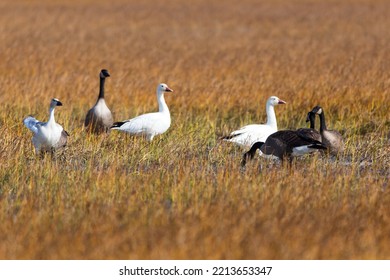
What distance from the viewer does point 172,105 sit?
15805 millimetres

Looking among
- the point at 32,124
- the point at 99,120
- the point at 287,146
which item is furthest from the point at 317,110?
the point at 32,124

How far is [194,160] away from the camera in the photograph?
1008cm

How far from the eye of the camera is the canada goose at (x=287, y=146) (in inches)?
391

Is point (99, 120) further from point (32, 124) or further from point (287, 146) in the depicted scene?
point (287, 146)

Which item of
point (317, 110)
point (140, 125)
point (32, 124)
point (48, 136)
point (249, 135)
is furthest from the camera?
point (140, 125)

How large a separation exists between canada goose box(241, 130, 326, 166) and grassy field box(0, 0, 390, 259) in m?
0.19

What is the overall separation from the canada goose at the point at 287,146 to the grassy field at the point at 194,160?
19 centimetres

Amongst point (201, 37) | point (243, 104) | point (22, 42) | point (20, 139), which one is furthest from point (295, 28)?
point (20, 139)

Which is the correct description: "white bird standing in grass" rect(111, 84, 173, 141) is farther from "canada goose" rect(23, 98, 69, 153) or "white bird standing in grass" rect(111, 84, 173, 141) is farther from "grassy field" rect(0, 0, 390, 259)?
"canada goose" rect(23, 98, 69, 153)

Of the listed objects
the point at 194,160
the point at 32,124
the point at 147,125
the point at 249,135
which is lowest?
the point at 194,160

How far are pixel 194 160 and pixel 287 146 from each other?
1.10m

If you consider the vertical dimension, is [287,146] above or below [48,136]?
below

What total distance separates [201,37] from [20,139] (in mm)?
22887

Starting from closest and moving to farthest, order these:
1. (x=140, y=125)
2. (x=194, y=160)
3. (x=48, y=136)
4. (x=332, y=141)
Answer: (x=194, y=160), (x=48, y=136), (x=332, y=141), (x=140, y=125)
